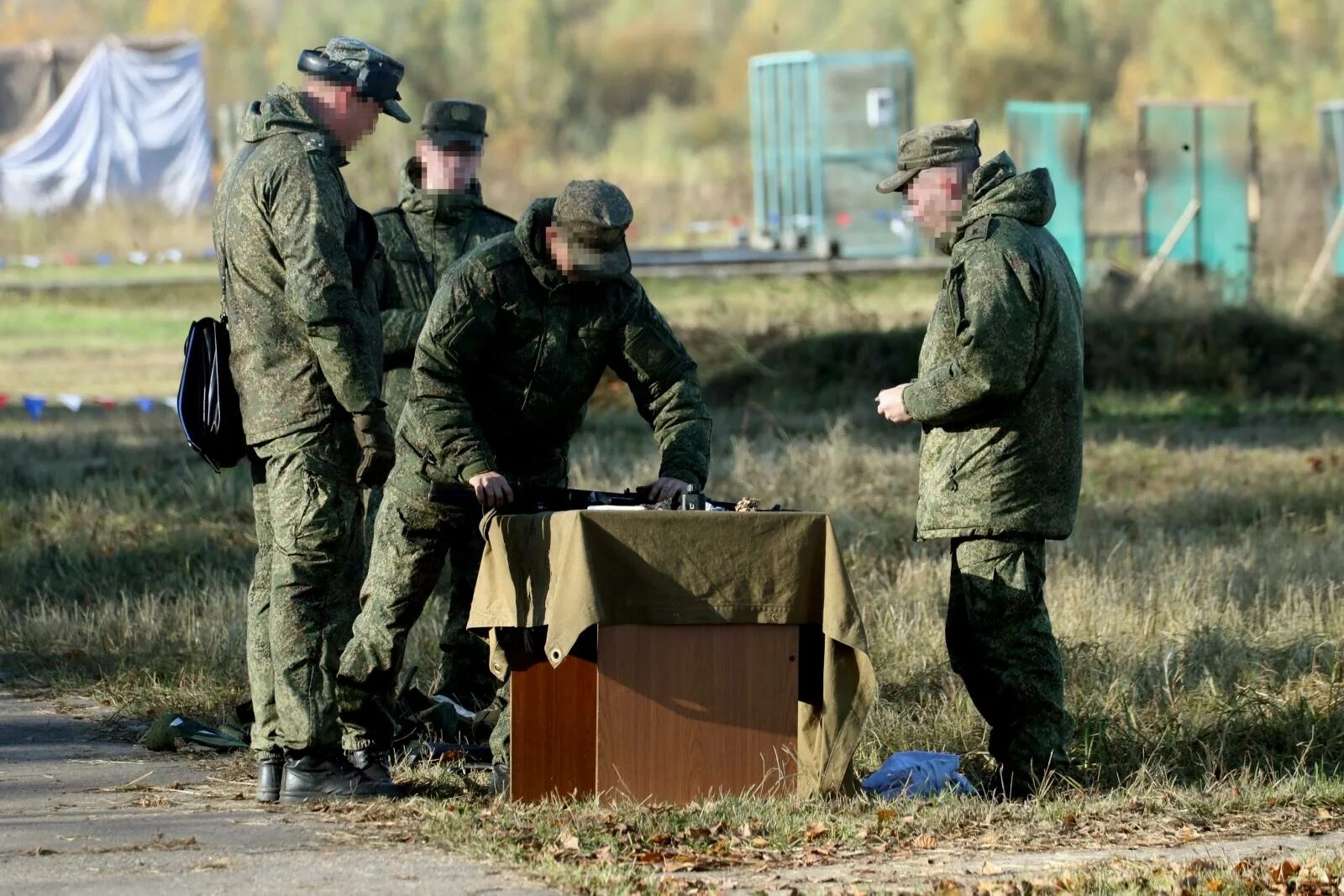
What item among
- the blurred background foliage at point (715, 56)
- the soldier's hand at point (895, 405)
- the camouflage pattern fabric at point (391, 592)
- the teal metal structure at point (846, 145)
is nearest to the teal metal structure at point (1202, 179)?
the teal metal structure at point (846, 145)

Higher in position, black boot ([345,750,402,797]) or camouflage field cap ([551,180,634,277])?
camouflage field cap ([551,180,634,277])

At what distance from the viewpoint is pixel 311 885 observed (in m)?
5.58

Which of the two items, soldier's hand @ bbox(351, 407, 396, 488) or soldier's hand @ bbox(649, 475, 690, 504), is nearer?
soldier's hand @ bbox(351, 407, 396, 488)

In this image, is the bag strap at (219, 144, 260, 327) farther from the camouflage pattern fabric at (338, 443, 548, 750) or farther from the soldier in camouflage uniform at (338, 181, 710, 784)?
the camouflage pattern fabric at (338, 443, 548, 750)

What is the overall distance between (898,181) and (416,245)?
9.19ft

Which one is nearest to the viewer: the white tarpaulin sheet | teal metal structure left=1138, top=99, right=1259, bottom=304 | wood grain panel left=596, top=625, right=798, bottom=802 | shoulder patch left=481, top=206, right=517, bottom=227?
wood grain panel left=596, top=625, right=798, bottom=802

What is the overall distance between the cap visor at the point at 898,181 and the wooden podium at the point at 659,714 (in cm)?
161

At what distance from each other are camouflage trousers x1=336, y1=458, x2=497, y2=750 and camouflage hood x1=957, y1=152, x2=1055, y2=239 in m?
2.09

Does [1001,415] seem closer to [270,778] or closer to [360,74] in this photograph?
[360,74]

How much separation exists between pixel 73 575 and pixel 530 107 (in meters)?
37.2

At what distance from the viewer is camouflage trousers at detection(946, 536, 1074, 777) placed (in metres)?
6.87

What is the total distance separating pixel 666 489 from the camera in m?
7.01

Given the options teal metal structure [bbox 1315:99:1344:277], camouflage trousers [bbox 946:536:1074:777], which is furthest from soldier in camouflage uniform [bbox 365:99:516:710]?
teal metal structure [bbox 1315:99:1344:277]

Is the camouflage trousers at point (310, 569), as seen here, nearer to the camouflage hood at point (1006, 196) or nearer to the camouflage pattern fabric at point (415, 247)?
the camouflage pattern fabric at point (415, 247)
